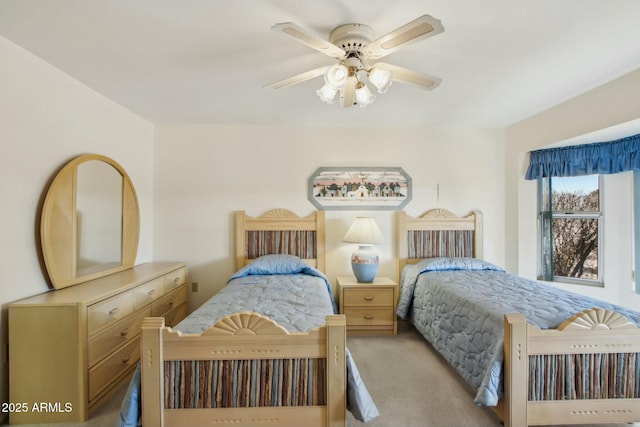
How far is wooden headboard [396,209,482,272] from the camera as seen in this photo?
10.8 ft

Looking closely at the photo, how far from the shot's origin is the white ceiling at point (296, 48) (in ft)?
4.70

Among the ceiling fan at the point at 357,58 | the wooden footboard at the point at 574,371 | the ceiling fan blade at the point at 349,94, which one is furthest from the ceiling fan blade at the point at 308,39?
the wooden footboard at the point at 574,371

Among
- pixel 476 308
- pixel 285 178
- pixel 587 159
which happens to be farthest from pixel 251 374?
pixel 587 159

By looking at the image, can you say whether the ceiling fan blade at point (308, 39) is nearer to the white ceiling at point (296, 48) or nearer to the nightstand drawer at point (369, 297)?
the white ceiling at point (296, 48)

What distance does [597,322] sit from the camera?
1546 mm

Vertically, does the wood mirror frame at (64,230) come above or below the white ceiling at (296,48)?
below

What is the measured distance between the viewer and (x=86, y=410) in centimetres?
175

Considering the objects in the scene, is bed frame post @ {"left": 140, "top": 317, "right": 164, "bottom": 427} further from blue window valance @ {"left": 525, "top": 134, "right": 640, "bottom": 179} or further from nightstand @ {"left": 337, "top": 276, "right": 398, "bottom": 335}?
blue window valance @ {"left": 525, "top": 134, "right": 640, "bottom": 179}

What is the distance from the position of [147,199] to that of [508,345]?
3494 mm

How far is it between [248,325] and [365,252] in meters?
1.81

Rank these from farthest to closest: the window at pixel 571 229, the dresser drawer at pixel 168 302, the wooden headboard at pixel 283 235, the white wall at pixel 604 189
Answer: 1. the wooden headboard at pixel 283 235
2. the window at pixel 571 229
3. the dresser drawer at pixel 168 302
4. the white wall at pixel 604 189

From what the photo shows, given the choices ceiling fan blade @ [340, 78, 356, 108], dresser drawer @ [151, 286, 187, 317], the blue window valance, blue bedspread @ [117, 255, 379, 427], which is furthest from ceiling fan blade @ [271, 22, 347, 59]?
the blue window valance

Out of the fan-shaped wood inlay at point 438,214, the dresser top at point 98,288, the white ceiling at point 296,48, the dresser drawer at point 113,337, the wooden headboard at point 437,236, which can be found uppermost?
the white ceiling at point 296,48

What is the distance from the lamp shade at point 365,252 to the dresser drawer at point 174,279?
70.0 inches
